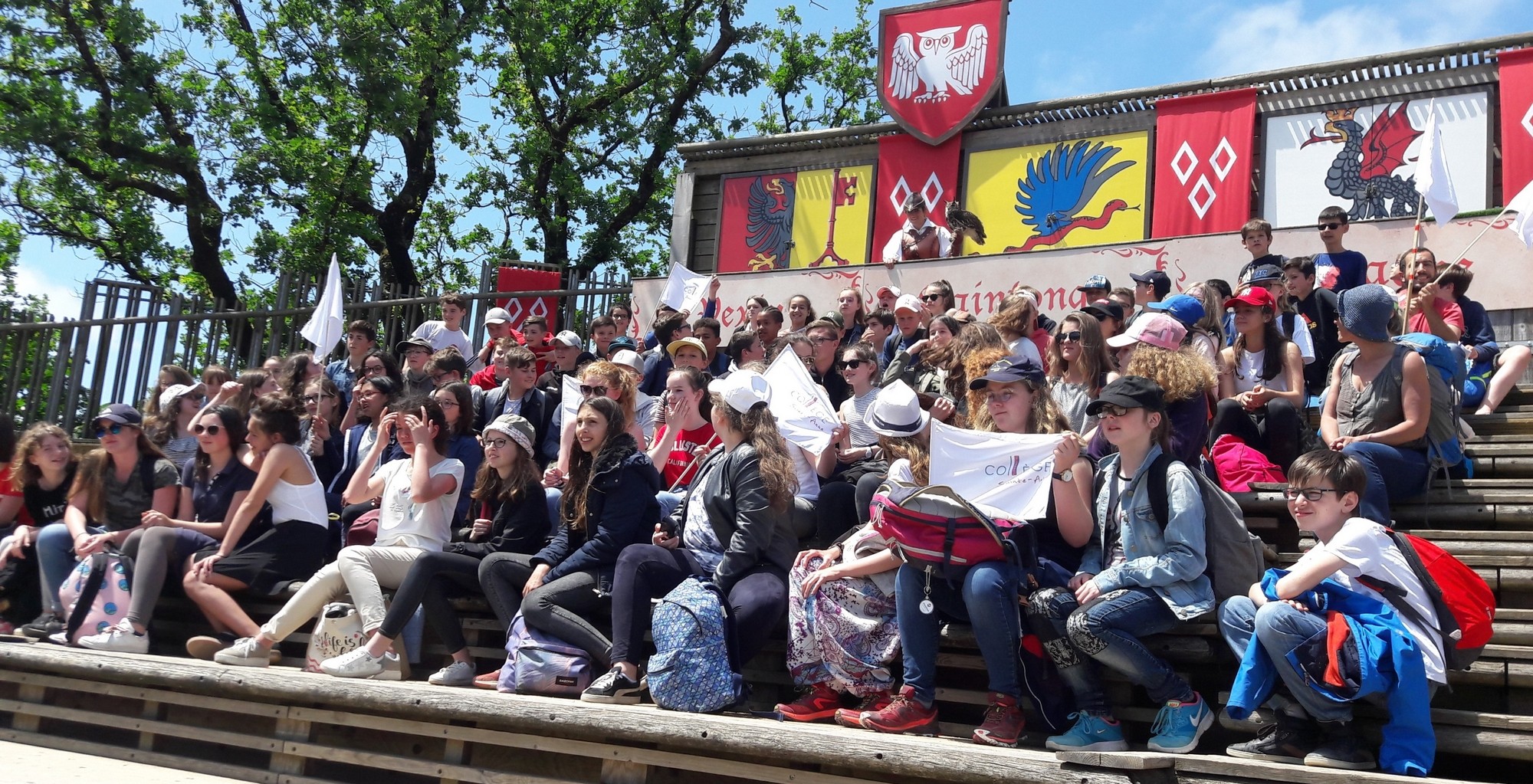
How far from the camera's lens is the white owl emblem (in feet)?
46.8

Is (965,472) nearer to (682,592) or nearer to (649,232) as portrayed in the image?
(682,592)

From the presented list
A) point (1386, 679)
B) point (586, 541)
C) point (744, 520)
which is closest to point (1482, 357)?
point (1386, 679)

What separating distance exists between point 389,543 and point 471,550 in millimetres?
640

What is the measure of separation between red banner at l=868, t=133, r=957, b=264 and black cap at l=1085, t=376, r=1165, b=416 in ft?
30.4

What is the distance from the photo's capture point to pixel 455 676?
617 cm

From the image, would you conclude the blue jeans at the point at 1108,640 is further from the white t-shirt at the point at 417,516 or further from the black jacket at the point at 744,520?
the white t-shirt at the point at 417,516

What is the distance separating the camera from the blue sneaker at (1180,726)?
4.50 meters

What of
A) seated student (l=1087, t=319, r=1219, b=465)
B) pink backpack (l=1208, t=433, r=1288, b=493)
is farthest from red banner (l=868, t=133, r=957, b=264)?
seated student (l=1087, t=319, r=1219, b=465)

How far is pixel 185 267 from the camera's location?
24766mm

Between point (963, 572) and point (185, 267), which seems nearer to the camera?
point (963, 572)

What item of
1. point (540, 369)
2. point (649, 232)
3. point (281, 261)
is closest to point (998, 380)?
point (540, 369)

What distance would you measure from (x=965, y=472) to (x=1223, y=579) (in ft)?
3.45

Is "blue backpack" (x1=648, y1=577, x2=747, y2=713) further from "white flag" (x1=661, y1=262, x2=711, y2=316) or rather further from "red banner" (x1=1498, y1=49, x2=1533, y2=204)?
"red banner" (x1=1498, y1=49, x2=1533, y2=204)

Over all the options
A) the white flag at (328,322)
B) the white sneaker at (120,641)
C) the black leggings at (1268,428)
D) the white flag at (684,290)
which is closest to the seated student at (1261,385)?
the black leggings at (1268,428)
